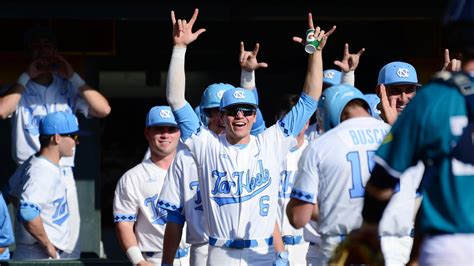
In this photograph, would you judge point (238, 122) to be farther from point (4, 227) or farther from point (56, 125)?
point (56, 125)

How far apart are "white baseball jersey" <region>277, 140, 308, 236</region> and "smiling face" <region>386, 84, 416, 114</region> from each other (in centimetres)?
107

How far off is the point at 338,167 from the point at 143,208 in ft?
8.25

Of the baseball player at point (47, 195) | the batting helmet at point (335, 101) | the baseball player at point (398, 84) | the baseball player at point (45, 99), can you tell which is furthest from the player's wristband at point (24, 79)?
the batting helmet at point (335, 101)

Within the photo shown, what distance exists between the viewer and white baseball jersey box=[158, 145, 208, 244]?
7172 mm

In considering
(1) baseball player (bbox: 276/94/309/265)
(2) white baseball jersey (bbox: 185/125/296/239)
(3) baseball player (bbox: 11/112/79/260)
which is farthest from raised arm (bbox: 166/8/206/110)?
(3) baseball player (bbox: 11/112/79/260)

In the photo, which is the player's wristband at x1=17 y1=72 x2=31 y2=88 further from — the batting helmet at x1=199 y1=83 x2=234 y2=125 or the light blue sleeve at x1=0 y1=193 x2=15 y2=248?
the batting helmet at x1=199 y1=83 x2=234 y2=125

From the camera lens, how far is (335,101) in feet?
19.2

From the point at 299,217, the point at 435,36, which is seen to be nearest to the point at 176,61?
the point at 299,217

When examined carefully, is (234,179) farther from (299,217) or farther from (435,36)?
(435,36)

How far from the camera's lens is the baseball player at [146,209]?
7.93 meters

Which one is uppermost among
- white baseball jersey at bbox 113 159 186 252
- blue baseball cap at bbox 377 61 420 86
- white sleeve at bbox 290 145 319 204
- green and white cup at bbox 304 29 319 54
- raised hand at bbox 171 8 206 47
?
raised hand at bbox 171 8 206 47

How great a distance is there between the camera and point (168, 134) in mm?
8203

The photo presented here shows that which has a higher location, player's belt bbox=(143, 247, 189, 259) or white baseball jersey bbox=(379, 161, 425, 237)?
white baseball jersey bbox=(379, 161, 425, 237)

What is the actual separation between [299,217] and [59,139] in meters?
3.27
